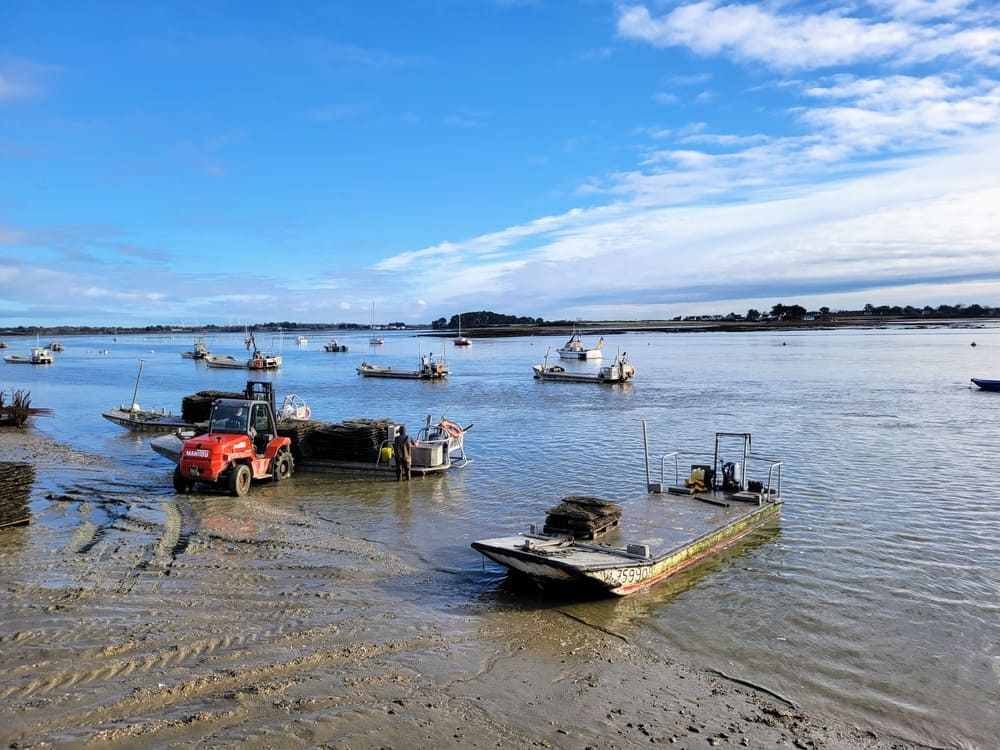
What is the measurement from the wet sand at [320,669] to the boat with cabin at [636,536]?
0.63 metres

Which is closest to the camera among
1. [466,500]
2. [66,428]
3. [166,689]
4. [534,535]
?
[166,689]

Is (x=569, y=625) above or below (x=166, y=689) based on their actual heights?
below

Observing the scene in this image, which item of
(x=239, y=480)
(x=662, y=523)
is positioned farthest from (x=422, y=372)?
(x=662, y=523)

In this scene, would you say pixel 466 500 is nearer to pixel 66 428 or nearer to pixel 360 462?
pixel 360 462

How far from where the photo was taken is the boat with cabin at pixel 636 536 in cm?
936

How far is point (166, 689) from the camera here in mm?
6293

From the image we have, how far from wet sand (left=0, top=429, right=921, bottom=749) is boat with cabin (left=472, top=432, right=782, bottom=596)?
0.63 metres

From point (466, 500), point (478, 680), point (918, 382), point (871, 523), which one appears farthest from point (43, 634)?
point (918, 382)

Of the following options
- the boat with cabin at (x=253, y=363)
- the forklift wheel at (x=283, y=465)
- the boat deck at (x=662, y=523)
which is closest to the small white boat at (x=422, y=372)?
the boat with cabin at (x=253, y=363)

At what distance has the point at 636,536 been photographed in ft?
37.3

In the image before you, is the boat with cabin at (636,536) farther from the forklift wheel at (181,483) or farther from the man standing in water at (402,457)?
the forklift wheel at (181,483)

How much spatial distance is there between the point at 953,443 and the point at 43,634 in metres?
27.6

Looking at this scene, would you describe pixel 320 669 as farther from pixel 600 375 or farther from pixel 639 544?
pixel 600 375

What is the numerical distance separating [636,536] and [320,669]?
6.12 m
